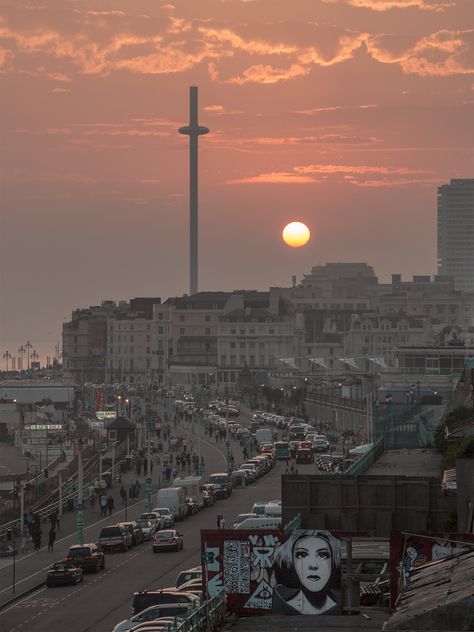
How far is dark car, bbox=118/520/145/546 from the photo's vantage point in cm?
4355

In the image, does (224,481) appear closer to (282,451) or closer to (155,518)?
(155,518)

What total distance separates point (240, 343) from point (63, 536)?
487ft

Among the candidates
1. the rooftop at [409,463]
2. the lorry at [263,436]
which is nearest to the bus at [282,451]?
the lorry at [263,436]

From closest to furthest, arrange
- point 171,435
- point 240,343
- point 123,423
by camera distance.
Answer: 1. point 123,423
2. point 171,435
3. point 240,343

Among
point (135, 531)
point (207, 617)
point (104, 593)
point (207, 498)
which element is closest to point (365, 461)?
point (104, 593)

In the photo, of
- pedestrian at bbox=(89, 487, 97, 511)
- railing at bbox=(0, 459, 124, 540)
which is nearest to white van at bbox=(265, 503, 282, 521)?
railing at bbox=(0, 459, 124, 540)

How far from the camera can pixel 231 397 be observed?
518ft

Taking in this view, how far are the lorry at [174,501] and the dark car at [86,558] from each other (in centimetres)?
1148

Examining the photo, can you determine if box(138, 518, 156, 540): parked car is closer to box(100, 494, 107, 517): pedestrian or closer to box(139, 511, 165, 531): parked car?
box(139, 511, 165, 531): parked car

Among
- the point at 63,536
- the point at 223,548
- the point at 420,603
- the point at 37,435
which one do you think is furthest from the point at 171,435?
the point at 420,603

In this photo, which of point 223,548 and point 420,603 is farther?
point 223,548

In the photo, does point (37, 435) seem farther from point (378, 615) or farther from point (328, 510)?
point (378, 615)

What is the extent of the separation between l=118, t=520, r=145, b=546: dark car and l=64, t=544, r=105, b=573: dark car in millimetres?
4692

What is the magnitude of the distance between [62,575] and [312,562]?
1952cm
